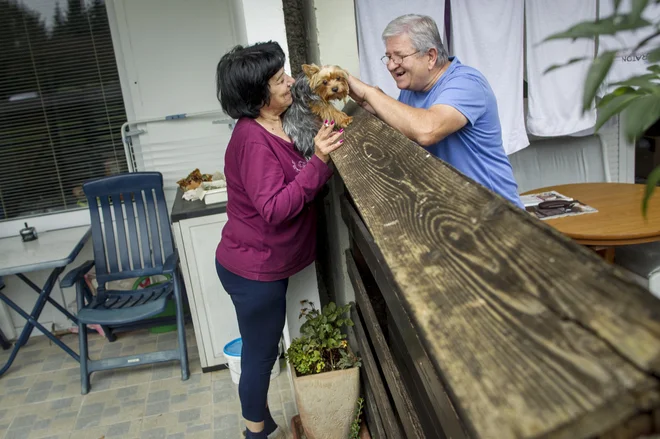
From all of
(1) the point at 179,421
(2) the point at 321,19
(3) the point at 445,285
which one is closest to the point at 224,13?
(2) the point at 321,19

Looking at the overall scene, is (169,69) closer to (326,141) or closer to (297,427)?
(326,141)

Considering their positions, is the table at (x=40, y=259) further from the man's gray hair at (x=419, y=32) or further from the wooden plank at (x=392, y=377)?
the man's gray hair at (x=419, y=32)

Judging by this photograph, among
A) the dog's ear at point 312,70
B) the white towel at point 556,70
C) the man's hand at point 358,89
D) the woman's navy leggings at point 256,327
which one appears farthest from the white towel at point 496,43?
the woman's navy leggings at point 256,327

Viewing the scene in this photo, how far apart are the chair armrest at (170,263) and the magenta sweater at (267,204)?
1.22m

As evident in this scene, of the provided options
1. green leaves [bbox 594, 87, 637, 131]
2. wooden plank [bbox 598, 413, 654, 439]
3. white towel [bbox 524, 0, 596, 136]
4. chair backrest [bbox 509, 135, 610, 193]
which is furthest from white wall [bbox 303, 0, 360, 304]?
chair backrest [bbox 509, 135, 610, 193]

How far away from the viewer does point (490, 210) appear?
2.58 ft

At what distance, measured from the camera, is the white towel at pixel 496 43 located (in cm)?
338

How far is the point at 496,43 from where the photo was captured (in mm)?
3471

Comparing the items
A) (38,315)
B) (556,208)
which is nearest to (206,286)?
(38,315)

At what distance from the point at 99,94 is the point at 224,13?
1.10 meters

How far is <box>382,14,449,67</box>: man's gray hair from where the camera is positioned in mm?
1994

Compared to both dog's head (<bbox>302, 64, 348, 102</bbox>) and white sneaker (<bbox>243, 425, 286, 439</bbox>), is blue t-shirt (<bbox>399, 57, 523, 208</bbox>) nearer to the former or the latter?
dog's head (<bbox>302, 64, 348, 102</bbox>)

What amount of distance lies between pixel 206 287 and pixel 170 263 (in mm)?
349

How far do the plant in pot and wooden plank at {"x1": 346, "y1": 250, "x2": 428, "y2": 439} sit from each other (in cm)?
32
